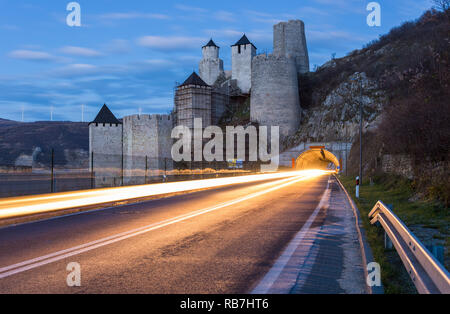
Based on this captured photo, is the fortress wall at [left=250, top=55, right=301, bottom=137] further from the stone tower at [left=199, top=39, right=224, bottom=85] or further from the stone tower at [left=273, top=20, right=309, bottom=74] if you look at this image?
the stone tower at [left=199, top=39, right=224, bottom=85]

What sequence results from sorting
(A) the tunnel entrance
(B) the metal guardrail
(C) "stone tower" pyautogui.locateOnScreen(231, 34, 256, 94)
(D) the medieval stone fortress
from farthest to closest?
(C) "stone tower" pyautogui.locateOnScreen(231, 34, 256, 94) → (A) the tunnel entrance → (D) the medieval stone fortress → (B) the metal guardrail

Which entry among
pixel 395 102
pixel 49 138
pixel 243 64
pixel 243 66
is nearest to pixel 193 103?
pixel 243 66

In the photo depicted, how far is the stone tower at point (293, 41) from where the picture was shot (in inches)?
3292

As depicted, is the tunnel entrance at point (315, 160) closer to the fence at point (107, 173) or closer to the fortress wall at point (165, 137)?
the fence at point (107, 173)

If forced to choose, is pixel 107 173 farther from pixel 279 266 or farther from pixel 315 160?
pixel 279 266

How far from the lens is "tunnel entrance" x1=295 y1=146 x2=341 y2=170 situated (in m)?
66.1

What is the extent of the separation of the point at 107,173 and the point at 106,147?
8.67 m

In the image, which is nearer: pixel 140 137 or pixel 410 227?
pixel 410 227

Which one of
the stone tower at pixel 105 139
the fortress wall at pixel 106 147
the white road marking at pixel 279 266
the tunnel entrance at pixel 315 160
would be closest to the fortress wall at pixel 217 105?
the tunnel entrance at pixel 315 160

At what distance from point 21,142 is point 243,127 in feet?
313

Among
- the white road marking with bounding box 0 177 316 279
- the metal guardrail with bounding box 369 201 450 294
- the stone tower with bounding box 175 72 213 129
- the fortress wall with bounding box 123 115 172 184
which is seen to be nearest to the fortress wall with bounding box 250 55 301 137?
the stone tower with bounding box 175 72 213 129

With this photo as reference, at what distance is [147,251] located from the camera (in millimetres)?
6480

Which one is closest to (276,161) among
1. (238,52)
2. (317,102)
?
(317,102)

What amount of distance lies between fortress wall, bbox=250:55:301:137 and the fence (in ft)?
32.3
